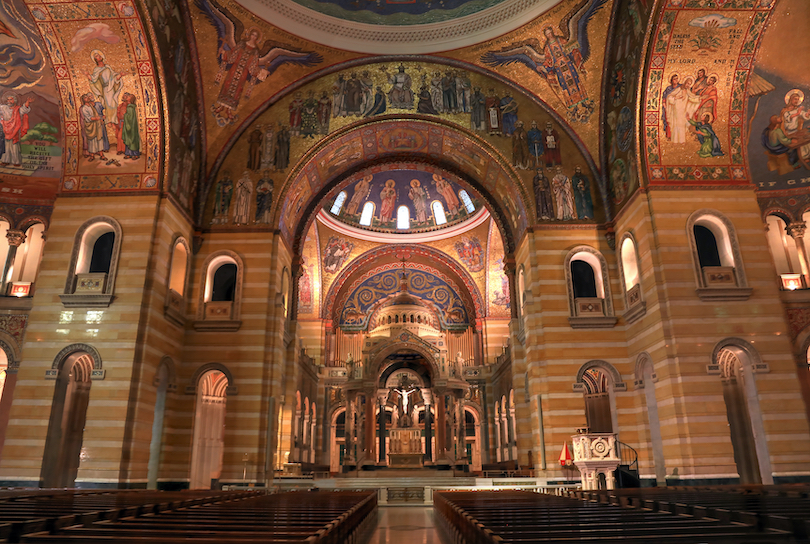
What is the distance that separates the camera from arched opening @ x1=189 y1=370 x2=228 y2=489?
62.1 feet

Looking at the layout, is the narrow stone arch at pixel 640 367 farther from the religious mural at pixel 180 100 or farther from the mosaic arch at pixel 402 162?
the religious mural at pixel 180 100

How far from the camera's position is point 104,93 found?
53.0 ft

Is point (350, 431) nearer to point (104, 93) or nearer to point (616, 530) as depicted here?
point (104, 93)

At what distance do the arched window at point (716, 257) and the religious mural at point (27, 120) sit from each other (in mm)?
18817

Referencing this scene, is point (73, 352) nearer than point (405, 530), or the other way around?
point (405, 530)

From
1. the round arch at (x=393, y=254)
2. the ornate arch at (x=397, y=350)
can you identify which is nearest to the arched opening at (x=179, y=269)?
the ornate arch at (x=397, y=350)

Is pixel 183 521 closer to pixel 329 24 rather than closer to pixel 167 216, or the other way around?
pixel 167 216

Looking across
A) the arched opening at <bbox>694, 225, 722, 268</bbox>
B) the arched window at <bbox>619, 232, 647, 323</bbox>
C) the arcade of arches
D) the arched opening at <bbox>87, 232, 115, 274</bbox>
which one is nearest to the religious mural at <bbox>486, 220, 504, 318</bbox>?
the arcade of arches

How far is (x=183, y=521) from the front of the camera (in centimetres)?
423

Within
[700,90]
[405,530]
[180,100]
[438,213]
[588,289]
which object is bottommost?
[405,530]

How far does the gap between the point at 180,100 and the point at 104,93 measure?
2.12 m

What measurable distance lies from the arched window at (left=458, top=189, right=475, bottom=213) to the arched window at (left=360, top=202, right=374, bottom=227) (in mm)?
5213

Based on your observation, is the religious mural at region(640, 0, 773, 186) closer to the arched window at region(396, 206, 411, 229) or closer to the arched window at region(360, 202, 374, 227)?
the arched window at region(396, 206, 411, 229)

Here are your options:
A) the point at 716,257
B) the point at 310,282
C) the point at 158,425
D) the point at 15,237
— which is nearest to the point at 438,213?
the point at 310,282
